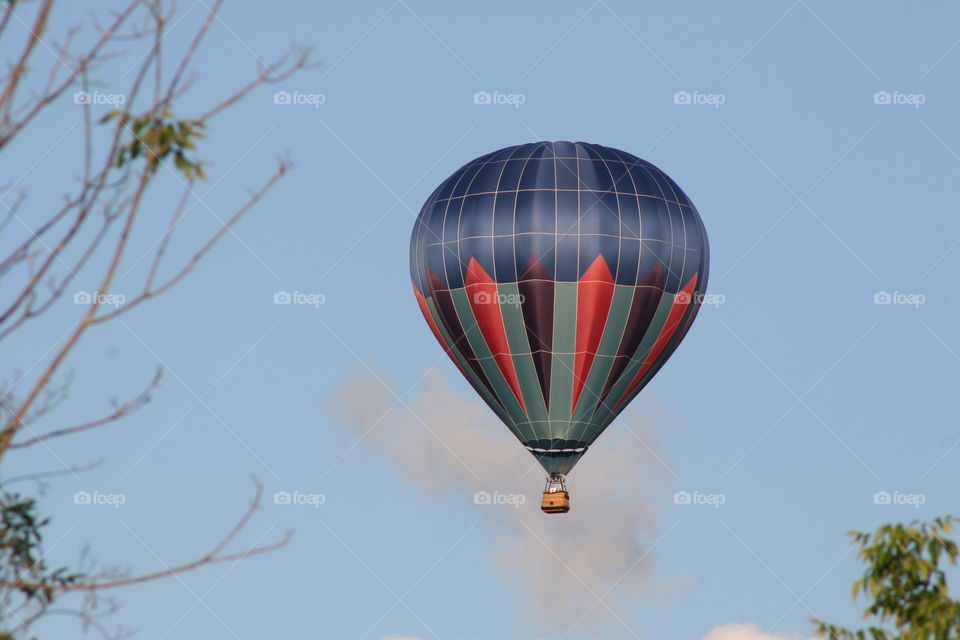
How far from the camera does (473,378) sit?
1672 inches

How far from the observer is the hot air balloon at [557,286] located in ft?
134

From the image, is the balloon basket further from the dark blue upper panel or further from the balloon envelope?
the dark blue upper panel

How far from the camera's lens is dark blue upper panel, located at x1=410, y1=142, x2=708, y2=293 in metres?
40.8

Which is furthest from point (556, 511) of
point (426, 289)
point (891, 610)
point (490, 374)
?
point (891, 610)

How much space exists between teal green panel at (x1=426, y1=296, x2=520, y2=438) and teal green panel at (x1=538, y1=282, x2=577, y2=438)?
112 cm

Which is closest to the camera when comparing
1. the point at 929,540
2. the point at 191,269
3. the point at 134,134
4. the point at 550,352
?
the point at 191,269

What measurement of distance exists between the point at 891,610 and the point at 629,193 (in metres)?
27.4

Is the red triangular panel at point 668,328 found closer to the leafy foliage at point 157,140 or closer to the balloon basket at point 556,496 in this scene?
the balloon basket at point 556,496

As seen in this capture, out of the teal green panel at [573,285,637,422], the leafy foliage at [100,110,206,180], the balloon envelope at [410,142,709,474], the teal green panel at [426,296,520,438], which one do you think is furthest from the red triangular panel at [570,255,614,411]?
the leafy foliage at [100,110,206,180]

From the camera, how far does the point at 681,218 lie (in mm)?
42344

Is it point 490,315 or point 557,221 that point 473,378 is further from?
point 557,221

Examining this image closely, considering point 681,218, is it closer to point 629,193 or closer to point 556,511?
point 629,193
